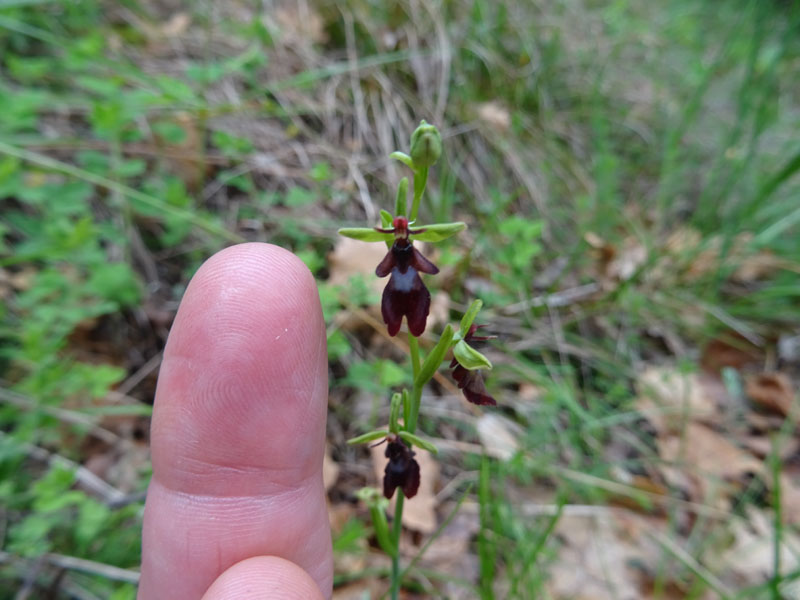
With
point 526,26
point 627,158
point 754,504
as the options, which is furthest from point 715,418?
point 526,26

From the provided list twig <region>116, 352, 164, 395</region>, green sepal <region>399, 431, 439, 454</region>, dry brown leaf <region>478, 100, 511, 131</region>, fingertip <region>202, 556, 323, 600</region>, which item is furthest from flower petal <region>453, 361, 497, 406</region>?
dry brown leaf <region>478, 100, 511, 131</region>

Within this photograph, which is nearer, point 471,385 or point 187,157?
point 471,385

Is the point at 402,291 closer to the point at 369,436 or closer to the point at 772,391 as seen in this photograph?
the point at 369,436

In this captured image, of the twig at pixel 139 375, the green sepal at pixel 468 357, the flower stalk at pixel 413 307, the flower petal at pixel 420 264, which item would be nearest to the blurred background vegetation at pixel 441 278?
the twig at pixel 139 375

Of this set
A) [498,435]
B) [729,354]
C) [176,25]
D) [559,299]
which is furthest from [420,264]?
[176,25]

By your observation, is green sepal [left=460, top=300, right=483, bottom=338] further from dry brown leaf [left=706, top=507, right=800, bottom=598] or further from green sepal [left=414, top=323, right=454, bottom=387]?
dry brown leaf [left=706, top=507, right=800, bottom=598]

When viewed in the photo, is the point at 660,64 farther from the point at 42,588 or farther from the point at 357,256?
the point at 42,588

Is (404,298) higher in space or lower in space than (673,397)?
higher
